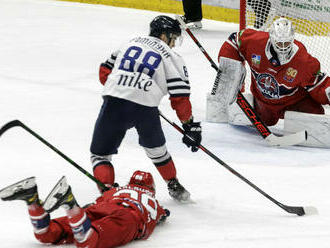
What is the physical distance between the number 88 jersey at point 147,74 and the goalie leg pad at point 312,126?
1379mm

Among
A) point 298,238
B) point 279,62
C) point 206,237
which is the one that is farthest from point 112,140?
point 279,62

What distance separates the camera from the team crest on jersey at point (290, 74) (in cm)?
391

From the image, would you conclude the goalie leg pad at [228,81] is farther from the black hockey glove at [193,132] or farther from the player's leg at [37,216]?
the player's leg at [37,216]

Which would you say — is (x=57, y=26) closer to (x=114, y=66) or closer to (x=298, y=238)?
(x=114, y=66)

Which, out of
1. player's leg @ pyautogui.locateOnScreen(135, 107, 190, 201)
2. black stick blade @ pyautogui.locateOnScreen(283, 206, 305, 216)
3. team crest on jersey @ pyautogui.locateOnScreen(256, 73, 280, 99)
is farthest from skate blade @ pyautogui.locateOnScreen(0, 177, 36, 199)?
team crest on jersey @ pyautogui.locateOnScreen(256, 73, 280, 99)

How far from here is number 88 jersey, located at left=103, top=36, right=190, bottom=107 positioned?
9.14ft

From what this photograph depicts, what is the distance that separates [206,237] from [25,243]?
0.66m

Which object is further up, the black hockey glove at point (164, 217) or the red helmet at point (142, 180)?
the red helmet at point (142, 180)

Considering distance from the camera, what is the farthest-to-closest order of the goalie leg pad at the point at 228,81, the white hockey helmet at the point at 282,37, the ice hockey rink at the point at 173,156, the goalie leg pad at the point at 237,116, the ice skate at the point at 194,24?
the ice skate at the point at 194,24 < the goalie leg pad at the point at 237,116 < the goalie leg pad at the point at 228,81 < the white hockey helmet at the point at 282,37 < the ice hockey rink at the point at 173,156

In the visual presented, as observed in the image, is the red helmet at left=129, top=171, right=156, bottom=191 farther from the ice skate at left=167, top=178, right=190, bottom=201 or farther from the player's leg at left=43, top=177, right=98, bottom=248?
the player's leg at left=43, top=177, right=98, bottom=248

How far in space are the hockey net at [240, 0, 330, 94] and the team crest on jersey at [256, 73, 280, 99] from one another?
599 mm

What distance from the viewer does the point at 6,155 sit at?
3.56 m

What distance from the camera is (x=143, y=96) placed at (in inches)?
110

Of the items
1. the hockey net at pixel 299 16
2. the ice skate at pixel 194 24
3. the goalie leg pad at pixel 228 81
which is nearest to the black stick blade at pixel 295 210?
the goalie leg pad at pixel 228 81
